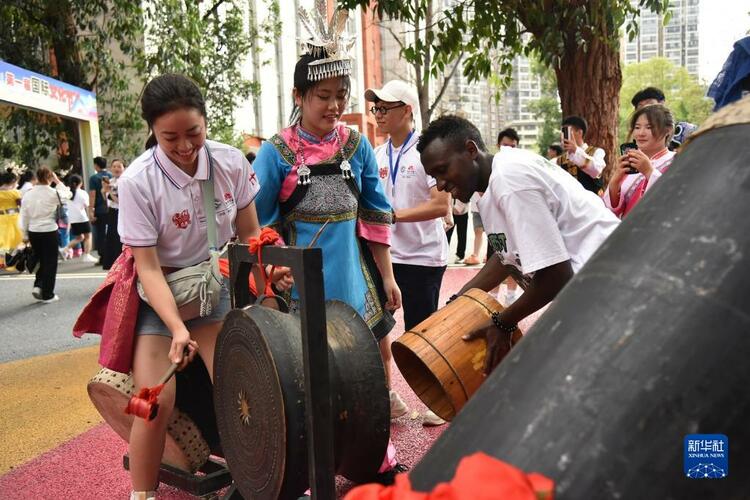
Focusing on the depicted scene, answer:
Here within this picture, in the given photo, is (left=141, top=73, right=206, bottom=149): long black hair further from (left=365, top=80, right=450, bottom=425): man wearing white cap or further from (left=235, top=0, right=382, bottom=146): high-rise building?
(left=235, top=0, right=382, bottom=146): high-rise building

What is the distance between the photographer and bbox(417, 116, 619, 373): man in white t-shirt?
8.07ft

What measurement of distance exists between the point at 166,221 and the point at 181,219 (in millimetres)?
57

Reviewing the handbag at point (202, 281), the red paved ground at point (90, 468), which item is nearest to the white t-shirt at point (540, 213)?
the handbag at point (202, 281)

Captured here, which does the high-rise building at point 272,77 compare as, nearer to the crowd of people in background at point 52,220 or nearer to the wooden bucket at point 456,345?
the crowd of people in background at point 52,220

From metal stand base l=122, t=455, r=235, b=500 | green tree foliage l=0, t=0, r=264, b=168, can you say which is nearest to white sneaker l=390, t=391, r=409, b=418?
metal stand base l=122, t=455, r=235, b=500

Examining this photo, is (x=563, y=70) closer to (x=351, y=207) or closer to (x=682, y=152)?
(x=351, y=207)

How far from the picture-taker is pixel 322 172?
10.6 feet

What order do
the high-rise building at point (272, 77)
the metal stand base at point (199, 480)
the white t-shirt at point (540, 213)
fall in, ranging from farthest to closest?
1. the high-rise building at point (272, 77)
2. the metal stand base at point (199, 480)
3. the white t-shirt at point (540, 213)

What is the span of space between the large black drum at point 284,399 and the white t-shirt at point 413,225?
1849mm

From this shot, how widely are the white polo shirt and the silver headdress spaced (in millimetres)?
560

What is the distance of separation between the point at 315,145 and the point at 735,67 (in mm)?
1846

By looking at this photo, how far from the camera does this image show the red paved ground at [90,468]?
335 cm

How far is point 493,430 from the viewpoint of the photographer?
1.05 m

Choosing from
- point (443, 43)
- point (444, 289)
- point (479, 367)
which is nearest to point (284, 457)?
point (479, 367)
